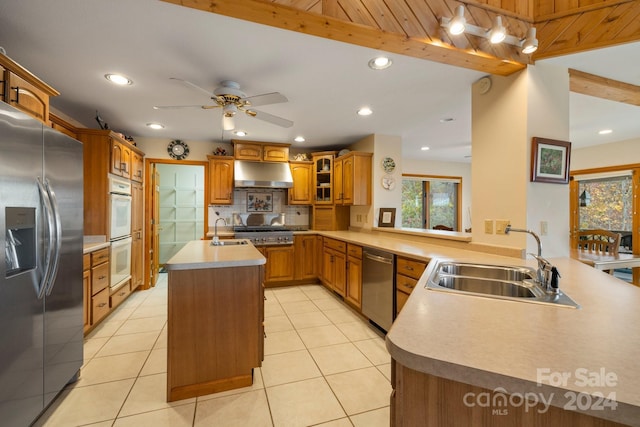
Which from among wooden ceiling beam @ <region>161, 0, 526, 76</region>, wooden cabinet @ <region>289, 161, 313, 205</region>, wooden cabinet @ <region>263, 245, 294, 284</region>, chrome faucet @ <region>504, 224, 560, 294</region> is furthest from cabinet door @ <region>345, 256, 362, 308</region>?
wooden ceiling beam @ <region>161, 0, 526, 76</region>

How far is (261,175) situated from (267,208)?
0.70 metres

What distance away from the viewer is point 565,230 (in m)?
2.19

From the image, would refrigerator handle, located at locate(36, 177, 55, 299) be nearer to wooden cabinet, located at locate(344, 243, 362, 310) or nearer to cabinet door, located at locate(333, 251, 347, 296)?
wooden cabinet, located at locate(344, 243, 362, 310)

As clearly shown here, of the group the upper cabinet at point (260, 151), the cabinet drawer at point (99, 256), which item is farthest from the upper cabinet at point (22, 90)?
the upper cabinet at point (260, 151)

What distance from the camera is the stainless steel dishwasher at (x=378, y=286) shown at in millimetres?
2551

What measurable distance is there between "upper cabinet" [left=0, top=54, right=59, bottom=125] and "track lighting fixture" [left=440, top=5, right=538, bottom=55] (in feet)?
8.52

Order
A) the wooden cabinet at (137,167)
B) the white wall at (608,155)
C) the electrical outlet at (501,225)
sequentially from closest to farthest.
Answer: the electrical outlet at (501,225) < the wooden cabinet at (137,167) < the white wall at (608,155)

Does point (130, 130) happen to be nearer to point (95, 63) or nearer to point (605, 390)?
point (95, 63)

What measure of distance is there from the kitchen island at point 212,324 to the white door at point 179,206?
4073 millimetres

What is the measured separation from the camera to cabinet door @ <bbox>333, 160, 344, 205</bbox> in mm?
4398

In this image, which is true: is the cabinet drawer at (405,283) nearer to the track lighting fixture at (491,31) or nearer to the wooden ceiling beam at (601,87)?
the track lighting fixture at (491,31)

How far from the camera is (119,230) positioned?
127 inches

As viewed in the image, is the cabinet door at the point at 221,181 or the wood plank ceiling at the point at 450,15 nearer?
the wood plank ceiling at the point at 450,15

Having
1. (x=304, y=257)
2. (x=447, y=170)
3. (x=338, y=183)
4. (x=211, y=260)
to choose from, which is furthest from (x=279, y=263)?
(x=447, y=170)
